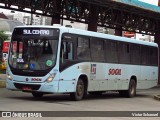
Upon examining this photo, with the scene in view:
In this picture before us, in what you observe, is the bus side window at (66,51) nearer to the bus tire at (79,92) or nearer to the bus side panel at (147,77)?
the bus tire at (79,92)

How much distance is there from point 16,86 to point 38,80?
3.26 feet

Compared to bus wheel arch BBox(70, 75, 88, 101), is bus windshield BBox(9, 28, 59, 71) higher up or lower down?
higher up

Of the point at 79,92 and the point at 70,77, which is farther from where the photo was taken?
the point at 79,92

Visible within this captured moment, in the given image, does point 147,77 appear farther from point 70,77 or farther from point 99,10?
point 99,10

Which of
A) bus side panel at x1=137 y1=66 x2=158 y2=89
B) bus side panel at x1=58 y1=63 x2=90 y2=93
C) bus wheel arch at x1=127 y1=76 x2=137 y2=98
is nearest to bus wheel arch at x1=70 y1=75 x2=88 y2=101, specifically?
bus side panel at x1=58 y1=63 x2=90 y2=93

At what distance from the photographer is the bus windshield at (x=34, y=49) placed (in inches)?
667

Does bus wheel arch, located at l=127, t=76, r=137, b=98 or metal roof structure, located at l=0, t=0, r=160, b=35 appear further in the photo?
metal roof structure, located at l=0, t=0, r=160, b=35

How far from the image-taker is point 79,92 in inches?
726

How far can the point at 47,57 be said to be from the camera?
1697cm

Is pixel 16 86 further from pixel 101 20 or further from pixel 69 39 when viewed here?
pixel 101 20

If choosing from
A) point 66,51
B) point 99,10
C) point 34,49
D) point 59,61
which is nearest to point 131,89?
point 66,51

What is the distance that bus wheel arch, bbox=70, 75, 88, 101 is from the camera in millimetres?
18219

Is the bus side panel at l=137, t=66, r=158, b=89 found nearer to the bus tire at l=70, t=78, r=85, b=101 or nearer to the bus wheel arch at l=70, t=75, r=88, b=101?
the bus wheel arch at l=70, t=75, r=88, b=101

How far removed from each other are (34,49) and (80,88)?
2715 millimetres
